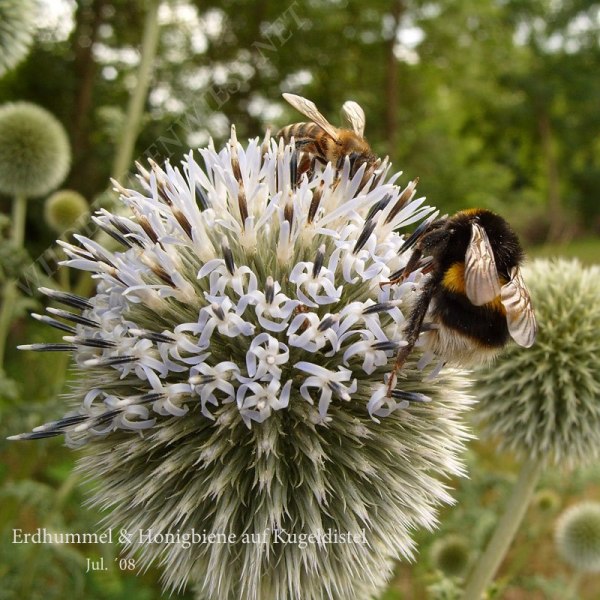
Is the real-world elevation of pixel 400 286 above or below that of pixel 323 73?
below

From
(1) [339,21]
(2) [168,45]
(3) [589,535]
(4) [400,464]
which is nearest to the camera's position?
(4) [400,464]

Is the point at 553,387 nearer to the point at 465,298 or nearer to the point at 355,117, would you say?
the point at 465,298

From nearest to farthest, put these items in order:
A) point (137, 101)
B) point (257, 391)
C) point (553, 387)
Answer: point (257, 391), point (553, 387), point (137, 101)

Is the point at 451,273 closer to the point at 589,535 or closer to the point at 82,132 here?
the point at 589,535

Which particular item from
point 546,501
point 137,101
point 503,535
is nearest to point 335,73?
point 137,101

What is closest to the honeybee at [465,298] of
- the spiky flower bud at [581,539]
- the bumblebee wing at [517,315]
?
the bumblebee wing at [517,315]

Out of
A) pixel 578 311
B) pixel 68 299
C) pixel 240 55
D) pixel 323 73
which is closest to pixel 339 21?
pixel 323 73

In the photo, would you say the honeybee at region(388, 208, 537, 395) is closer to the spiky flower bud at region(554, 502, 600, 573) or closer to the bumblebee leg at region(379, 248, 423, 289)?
the bumblebee leg at region(379, 248, 423, 289)
